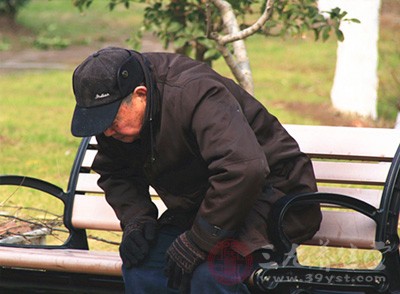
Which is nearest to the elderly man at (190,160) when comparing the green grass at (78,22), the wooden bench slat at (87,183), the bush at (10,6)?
the wooden bench slat at (87,183)

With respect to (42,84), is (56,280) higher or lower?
higher

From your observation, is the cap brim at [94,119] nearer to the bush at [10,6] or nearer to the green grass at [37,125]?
the green grass at [37,125]

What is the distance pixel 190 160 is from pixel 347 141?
40.9 inches

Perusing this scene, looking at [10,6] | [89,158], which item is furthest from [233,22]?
[10,6]

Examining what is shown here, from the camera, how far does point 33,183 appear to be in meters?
4.95

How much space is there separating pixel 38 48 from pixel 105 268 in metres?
12.5

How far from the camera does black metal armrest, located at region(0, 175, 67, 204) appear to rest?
488 centimetres

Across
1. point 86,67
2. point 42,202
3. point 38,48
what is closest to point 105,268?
point 86,67

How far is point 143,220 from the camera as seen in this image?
13.8ft

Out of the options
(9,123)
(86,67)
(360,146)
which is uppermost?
(86,67)

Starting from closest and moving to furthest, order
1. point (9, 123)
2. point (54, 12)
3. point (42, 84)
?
1. point (9, 123)
2. point (42, 84)
3. point (54, 12)

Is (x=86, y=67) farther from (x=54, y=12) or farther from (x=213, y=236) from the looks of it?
(x=54, y=12)

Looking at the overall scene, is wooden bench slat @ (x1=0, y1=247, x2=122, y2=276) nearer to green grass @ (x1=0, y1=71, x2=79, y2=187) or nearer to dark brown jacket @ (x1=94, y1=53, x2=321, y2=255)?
dark brown jacket @ (x1=94, y1=53, x2=321, y2=255)

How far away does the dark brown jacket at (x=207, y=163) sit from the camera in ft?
12.0
